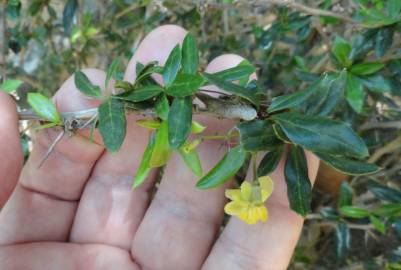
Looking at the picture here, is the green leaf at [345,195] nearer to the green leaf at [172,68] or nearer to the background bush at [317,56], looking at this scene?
the background bush at [317,56]

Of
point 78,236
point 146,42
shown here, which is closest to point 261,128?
point 146,42

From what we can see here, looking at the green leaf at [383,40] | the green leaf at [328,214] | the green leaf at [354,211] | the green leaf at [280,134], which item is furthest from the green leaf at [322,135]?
the green leaf at [328,214]

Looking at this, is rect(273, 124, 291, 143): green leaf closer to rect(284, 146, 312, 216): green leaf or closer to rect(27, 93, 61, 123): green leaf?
rect(284, 146, 312, 216): green leaf

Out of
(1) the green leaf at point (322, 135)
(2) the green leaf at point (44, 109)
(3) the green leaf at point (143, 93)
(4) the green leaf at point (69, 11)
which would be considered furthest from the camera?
(4) the green leaf at point (69, 11)

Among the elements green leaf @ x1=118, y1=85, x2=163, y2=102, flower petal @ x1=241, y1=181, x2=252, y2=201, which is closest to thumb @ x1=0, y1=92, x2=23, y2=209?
green leaf @ x1=118, y1=85, x2=163, y2=102

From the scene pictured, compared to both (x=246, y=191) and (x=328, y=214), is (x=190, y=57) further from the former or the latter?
(x=328, y=214)
